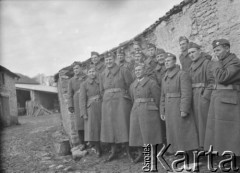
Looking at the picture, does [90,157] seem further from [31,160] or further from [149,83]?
[149,83]

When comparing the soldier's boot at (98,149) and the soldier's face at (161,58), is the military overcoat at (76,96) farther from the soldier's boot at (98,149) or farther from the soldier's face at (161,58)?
the soldier's face at (161,58)

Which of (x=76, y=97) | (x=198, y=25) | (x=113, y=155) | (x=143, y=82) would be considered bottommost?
(x=113, y=155)

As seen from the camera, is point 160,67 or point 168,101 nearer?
point 168,101

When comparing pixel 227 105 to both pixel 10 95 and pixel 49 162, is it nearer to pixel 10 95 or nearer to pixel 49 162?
pixel 49 162

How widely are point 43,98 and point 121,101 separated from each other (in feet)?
68.4

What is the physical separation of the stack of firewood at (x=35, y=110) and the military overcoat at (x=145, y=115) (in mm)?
18338

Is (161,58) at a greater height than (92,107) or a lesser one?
greater

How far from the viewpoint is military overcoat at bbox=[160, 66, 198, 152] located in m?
4.55

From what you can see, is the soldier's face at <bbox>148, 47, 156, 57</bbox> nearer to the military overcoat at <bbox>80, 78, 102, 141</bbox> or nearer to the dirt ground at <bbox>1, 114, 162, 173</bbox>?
the military overcoat at <bbox>80, 78, 102, 141</bbox>

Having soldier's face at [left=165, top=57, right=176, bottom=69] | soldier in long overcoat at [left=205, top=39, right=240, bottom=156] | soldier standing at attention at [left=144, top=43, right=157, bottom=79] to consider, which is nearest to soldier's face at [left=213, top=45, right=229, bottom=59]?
soldier in long overcoat at [left=205, top=39, right=240, bottom=156]

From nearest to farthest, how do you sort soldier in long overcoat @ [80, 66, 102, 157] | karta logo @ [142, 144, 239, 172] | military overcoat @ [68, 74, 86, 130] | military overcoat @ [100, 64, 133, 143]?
karta logo @ [142, 144, 239, 172] → military overcoat @ [100, 64, 133, 143] → soldier in long overcoat @ [80, 66, 102, 157] → military overcoat @ [68, 74, 86, 130]

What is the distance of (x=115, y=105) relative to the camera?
5746 mm

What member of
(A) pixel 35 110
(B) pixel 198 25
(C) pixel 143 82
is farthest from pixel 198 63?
(A) pixel 35 110

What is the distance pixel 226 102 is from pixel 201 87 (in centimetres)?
55
